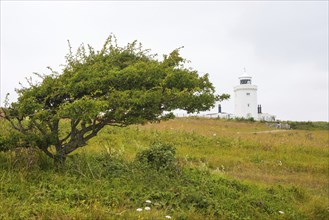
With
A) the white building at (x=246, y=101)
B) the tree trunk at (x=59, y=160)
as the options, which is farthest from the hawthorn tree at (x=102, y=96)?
the white building at (x=246, y=101)

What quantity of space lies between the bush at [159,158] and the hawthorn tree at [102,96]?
135 cm

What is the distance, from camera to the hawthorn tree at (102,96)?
26.2ft

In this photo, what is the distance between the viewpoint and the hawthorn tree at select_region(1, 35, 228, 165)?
26.2 ft

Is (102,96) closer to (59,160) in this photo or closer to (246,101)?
(59,160)

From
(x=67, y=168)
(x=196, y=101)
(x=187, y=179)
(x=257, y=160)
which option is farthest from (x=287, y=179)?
(x=67, y=168)

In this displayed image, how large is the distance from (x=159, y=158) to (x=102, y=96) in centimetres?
281

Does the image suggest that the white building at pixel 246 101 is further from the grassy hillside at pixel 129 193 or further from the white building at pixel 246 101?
the grassy hillside at pixel 129 193

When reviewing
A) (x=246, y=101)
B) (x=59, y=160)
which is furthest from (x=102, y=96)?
(x=246, y=101)

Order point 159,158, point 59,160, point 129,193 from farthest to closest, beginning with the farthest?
1. point 159,158
2. point 59,160
3. point 129,193

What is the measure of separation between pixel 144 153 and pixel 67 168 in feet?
8.20

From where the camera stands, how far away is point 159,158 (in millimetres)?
10188

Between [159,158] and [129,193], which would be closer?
[129,193]

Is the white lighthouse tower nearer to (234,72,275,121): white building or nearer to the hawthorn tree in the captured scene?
(234,72,275,121): white building

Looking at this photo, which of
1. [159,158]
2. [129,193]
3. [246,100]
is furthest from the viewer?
[246,100]
